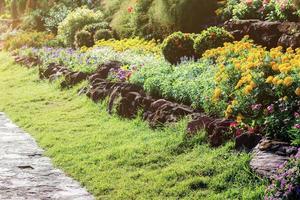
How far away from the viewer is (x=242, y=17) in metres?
13.7

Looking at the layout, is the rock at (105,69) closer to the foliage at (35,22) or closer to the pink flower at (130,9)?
the pink flower at (130,9)

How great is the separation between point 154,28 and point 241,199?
10.8 m

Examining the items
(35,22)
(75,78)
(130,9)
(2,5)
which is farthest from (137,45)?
(2,5)

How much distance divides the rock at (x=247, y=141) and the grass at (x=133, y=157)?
0.43ft

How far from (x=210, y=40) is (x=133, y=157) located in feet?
16.1

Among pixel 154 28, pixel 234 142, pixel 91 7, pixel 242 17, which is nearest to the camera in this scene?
pixel 234 142

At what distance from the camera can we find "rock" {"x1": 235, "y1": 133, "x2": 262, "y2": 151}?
6.59 m

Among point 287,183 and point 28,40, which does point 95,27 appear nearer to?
point 28,40

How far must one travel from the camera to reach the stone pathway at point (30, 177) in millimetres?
6324

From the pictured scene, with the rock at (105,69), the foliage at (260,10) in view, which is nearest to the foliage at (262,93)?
the foliage at (260,10)

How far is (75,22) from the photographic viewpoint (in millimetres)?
19953

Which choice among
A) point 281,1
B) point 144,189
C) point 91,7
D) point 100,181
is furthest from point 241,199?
point 91,7

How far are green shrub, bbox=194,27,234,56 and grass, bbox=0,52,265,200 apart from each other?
257 centimetres

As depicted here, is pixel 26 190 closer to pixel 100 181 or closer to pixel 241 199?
pixel 100 181
